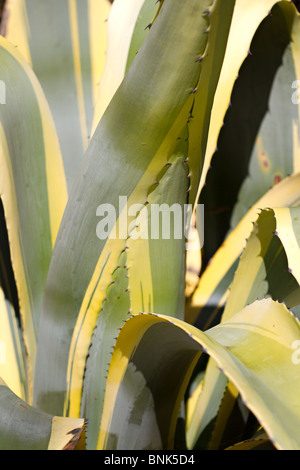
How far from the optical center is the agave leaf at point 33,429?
0.48 m

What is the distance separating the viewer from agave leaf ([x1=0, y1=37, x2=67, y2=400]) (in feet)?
2.35

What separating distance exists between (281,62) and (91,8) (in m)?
0.32

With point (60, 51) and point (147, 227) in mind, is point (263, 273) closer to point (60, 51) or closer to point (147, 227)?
point (147, 227)

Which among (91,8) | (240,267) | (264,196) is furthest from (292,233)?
(91,8)

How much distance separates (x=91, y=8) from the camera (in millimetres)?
914

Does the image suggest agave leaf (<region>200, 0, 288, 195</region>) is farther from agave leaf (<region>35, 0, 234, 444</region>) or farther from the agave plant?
agave leaf (<region>35, 0, 234, 444</region>)

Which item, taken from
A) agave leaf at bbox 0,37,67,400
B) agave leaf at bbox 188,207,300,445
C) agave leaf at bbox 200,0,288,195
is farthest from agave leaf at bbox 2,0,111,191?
agave leaf at bbox 188,207,300,445

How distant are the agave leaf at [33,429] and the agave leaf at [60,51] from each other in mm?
493

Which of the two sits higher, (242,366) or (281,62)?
(281,62)

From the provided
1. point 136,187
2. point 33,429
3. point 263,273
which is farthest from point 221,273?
point 33,429

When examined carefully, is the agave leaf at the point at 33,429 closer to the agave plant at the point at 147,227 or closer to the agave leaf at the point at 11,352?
the agave plant at the point at 147,227

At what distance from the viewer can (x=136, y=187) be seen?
615 mm
